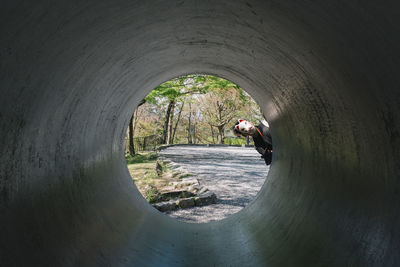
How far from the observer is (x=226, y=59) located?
360 cm

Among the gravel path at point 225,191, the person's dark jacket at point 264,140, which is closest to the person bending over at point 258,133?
the person's dark jacket at point 264,140

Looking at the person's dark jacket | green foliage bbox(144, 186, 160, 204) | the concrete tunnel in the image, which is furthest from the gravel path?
the concrete tunnel

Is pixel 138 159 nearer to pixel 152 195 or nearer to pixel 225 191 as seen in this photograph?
pixel 225 191

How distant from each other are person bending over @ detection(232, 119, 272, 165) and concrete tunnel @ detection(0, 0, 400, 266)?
186 centimetres

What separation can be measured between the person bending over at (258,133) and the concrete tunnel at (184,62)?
1.86 meters

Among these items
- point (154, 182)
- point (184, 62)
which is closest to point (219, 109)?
point (154, 182)

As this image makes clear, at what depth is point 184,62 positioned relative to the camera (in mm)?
3859

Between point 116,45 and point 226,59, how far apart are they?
171 centimetres

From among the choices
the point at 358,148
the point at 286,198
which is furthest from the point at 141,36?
the point at 286,198

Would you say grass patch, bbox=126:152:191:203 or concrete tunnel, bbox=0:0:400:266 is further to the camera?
grass patch, bbox=126:152:191:203

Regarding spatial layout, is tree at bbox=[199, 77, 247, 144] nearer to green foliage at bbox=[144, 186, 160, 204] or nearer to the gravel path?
the gravel path

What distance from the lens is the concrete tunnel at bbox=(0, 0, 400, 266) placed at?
1.39 m

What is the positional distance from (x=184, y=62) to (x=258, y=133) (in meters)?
2.73

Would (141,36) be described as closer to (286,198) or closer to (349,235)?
(349,235)
